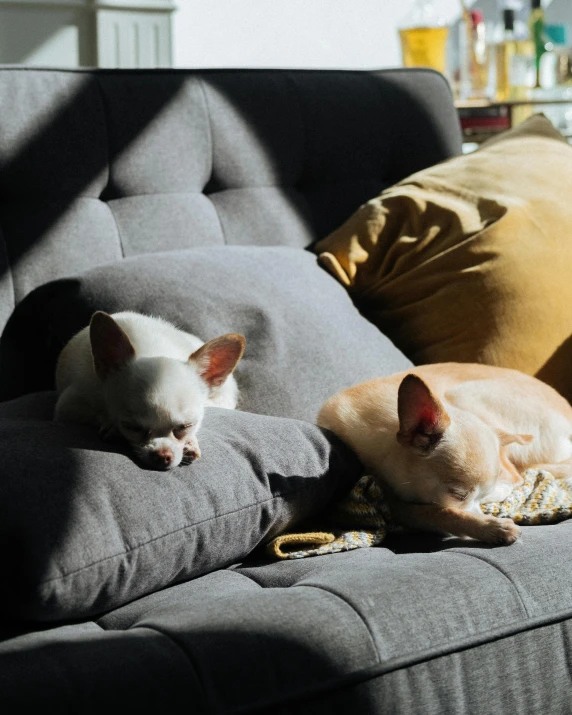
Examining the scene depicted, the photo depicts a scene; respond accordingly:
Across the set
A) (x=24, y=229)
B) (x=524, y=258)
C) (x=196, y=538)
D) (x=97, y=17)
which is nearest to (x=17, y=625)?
(x=196, y=538)

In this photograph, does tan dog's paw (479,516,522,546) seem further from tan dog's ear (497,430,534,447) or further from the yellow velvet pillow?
the yellow velvet pillow

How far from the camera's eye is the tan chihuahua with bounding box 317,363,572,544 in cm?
148

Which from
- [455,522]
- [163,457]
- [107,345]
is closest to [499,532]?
[455,522]

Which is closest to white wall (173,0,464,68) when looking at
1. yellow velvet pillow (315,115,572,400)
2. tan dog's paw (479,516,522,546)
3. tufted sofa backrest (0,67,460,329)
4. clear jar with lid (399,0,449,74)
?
clear jar with lid (399,0,449,74)

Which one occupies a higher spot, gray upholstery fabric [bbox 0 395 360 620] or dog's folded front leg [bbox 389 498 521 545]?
gray upholstery fabric [bbox 0 395 360 620]

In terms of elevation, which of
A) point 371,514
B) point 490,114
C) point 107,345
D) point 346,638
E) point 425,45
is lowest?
point 371,514

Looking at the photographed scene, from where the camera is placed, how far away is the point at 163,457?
1319mm

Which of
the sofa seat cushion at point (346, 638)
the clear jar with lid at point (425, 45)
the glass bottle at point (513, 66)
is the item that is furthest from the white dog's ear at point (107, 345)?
the glass bottle at point (513, 66)

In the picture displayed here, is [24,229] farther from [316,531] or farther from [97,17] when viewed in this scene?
[97,17]

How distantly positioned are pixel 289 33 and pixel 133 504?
2634 mm

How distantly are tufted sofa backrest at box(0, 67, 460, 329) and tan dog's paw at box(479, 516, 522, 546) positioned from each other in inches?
37.9

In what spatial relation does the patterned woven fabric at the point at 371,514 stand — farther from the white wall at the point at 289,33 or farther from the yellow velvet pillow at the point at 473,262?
the white wall at the point at 289,33

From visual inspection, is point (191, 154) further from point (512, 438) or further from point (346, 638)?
point (346, 638)

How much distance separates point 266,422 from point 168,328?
11.1 inches
